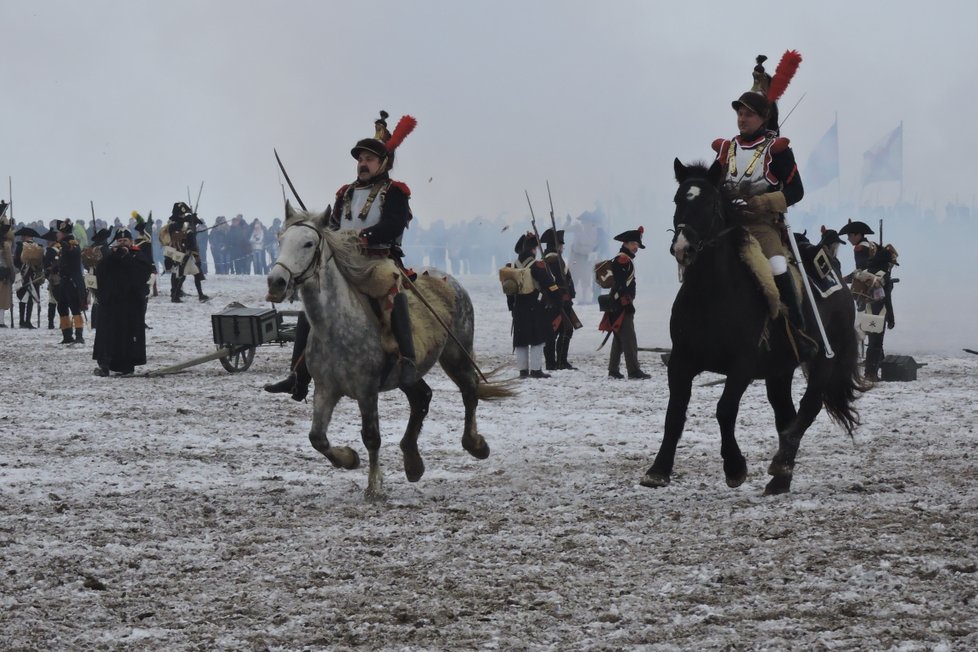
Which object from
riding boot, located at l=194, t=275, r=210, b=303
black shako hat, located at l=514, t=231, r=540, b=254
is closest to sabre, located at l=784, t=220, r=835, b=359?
black shako hat, located at l=514, t=231, r=540, b=254

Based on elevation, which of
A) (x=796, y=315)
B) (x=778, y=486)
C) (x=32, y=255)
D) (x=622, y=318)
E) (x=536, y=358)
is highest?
(x=32, y=255)

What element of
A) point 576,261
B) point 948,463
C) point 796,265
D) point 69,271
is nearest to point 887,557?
point 796,265

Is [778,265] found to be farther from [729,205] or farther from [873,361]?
[873,361]

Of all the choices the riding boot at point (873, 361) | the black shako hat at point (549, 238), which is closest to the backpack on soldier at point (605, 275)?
the black shako hat at point (549, 238)

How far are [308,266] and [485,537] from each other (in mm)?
2150

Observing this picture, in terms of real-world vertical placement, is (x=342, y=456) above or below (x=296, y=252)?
below

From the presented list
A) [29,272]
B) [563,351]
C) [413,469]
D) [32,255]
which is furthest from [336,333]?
[29,272]

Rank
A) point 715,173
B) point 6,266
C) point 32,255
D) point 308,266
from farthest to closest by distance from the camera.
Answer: point 6,266 < point 32,255 < point 715,173 < point 308,266

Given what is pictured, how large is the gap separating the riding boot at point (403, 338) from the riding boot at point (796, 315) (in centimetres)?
248

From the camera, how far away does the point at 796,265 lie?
8.76 meters

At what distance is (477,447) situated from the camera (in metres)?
9.70

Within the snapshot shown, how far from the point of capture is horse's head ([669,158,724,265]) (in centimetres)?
783

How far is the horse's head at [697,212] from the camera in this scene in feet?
25.7

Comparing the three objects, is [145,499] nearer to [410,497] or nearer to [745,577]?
[410,497]
